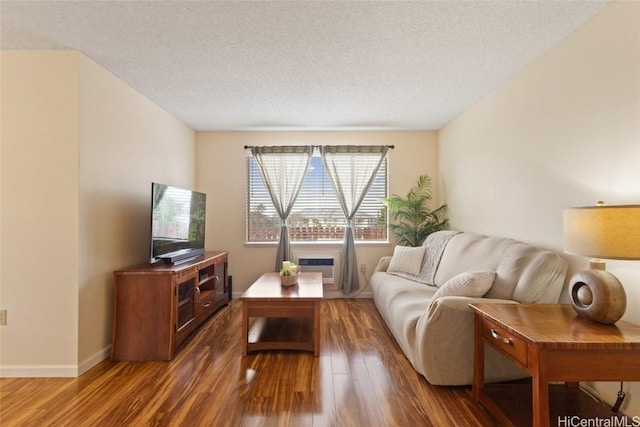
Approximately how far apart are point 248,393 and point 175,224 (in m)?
1.84

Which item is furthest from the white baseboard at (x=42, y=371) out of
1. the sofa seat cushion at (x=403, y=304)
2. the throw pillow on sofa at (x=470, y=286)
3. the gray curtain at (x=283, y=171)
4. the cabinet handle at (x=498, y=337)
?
the cabinet handle at (x=498, y=337)

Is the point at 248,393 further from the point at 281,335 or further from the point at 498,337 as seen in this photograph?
the point at 498,337

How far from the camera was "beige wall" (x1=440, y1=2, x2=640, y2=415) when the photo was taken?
1711mm

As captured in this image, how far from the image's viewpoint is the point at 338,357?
2.54 meters

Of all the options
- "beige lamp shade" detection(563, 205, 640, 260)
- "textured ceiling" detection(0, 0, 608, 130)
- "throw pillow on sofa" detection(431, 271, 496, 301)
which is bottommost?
"throw pillow on sofa" detection(431, 271, 496, 301)

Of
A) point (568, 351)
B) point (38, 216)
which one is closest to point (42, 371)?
point (38, 216)

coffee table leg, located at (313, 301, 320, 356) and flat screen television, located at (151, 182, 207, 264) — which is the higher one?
flat screen television, located at (151, 182, 207, 264)

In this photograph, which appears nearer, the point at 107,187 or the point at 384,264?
the point at 107,187

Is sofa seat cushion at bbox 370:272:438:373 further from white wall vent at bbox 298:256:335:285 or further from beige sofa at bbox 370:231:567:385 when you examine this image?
white wall vent at bbox 298:256:335:285

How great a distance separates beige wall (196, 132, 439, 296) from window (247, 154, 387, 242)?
13cm

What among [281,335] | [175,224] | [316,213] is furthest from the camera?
[316,213]

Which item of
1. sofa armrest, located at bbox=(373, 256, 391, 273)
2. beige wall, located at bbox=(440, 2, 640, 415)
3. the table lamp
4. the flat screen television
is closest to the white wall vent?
sofa armrest, located at bbox=(373, 256, 391, 273)

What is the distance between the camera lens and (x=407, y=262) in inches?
144

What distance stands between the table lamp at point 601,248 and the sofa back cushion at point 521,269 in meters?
0.40
